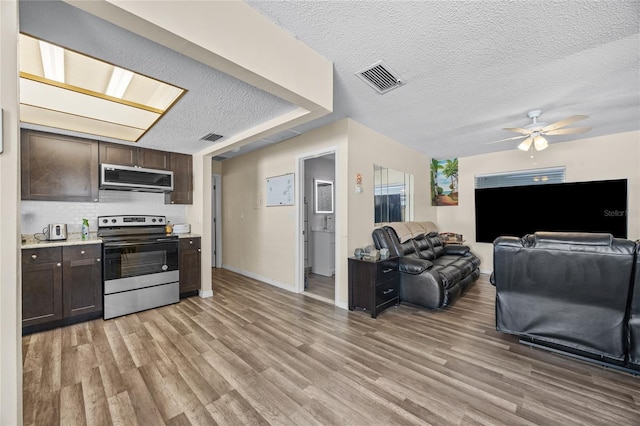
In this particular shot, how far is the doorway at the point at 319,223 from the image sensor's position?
5.04 m

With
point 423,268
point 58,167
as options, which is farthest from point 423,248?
point 58,167

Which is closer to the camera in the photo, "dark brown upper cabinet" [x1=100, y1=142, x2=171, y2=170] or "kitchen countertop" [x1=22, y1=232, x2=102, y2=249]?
"kitchen countertop" [x1=22, y1=232, x2=102, y2=249]

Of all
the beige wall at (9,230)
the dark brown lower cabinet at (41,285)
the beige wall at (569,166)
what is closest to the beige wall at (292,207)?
the beige wall at (569,166)

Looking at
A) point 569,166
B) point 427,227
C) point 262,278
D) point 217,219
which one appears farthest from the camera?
point 217,219

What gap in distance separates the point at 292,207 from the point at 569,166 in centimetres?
479

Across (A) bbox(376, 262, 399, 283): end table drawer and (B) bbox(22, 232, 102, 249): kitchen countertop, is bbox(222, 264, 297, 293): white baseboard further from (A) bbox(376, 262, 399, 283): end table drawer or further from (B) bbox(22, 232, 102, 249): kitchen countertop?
(B) bbox(22, 232, 102, 249): kitchen countertop

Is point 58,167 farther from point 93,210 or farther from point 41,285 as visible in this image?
point 41,285

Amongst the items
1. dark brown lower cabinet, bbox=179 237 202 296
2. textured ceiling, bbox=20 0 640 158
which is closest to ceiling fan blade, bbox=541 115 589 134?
textured ceiling, bbox=20 0 640 158

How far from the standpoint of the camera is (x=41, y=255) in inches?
106

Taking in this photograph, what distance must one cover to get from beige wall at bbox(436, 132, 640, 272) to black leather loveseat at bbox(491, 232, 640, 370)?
317 cm

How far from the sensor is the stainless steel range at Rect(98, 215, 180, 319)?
307 centimetres

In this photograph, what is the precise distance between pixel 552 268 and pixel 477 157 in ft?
12.4

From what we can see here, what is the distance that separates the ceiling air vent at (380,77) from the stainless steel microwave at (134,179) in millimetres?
3144

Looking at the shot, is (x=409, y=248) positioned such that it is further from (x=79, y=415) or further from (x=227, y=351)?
(x=79, y=415)
